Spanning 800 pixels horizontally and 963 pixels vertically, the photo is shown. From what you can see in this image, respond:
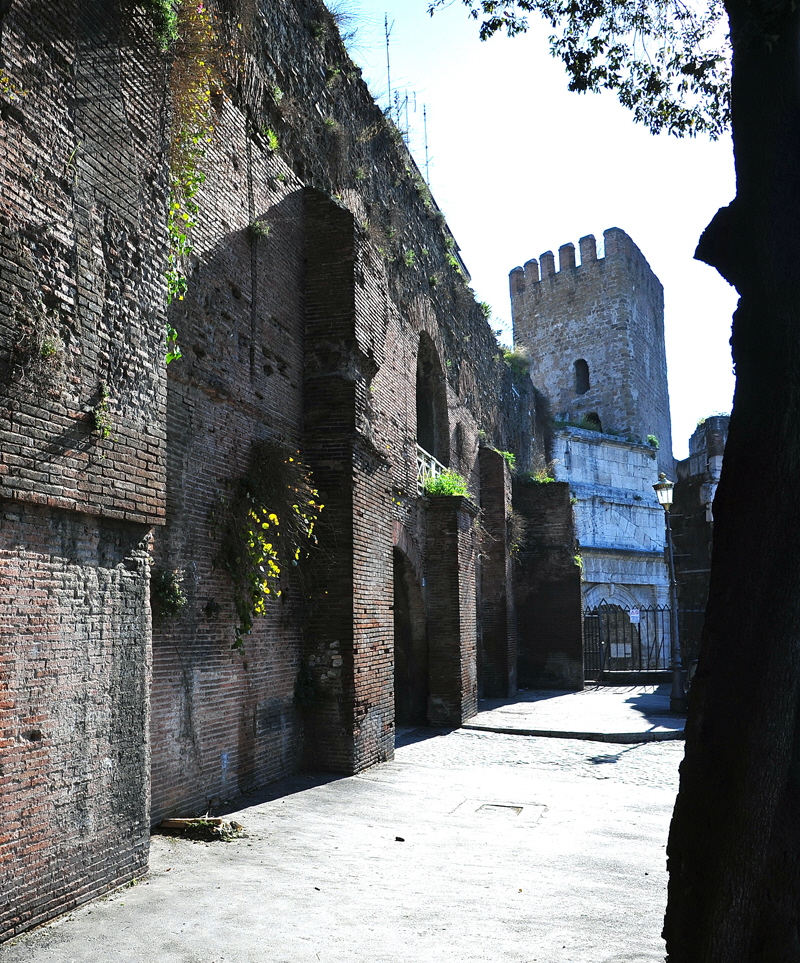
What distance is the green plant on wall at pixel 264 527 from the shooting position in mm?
7422

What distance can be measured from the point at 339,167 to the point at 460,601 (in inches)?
260

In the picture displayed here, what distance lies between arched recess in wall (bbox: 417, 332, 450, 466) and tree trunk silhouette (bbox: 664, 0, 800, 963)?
38.8 feet

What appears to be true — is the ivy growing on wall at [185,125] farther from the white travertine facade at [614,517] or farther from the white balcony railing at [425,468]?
the white travertine facade at [614,517]

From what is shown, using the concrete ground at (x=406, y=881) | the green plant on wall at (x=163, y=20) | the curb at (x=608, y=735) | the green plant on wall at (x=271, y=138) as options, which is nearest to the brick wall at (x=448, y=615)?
the curb at (x=608, y=735)

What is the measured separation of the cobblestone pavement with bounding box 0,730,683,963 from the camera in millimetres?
4211

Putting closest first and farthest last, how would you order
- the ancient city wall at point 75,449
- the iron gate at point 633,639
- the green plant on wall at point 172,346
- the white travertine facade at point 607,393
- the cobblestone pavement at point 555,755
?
the ancient city wall at point 75,449 < the green plant on wall at point 172,346 < the cobblestone pavement at point 555,755 < the iron gate at point 633,639 < the white travertine facade at point 607,393

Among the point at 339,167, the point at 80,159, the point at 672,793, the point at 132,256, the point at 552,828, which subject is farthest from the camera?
the point at 339,167

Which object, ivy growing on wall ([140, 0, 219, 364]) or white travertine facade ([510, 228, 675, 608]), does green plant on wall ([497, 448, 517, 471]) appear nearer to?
white travertine facade ([510, 228, 675, 608])

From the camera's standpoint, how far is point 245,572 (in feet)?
24.5

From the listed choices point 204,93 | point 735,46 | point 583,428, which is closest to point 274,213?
point 204,93

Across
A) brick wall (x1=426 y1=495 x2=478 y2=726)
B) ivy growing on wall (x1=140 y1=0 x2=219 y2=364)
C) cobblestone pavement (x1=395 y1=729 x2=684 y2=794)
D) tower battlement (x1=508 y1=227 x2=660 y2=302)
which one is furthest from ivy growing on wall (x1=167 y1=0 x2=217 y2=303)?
tower battlement (x1=508 y1=227 x2=660 y2=302)

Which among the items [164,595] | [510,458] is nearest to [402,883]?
[164,595]

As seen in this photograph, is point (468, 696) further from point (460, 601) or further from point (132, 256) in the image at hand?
point (132, 256)

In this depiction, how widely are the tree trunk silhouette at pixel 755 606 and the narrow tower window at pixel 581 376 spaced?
3244 cm
